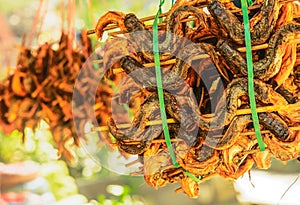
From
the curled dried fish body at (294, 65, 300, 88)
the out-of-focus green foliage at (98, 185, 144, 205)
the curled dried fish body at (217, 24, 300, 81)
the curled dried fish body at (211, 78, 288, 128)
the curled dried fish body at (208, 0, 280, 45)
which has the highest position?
the curled dried fish body at (208, 0, 280, 45)

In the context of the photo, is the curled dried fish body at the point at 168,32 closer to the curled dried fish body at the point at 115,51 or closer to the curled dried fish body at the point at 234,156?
the curled dried fish body at the point at 115,51

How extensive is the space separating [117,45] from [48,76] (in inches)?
26.4

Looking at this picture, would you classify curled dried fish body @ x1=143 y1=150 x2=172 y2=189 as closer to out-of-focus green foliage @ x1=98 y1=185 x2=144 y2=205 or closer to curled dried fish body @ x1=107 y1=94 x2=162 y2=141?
curled dried fish body @ x1=107 y1=94 x2=162 y2=141

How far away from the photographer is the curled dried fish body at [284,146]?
28.9 inches

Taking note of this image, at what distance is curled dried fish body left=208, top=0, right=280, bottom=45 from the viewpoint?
0.73 m

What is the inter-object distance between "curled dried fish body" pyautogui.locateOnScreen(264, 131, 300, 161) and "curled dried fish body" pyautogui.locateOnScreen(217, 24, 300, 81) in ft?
0.27

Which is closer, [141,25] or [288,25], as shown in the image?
[288,25]

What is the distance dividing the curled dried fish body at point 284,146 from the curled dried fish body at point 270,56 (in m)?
0.08

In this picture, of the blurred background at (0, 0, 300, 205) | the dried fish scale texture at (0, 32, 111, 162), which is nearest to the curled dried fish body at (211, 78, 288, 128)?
the dried fish scale texture at (0, 32, 111, 162)

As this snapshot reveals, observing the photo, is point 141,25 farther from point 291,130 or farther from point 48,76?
point 48,76

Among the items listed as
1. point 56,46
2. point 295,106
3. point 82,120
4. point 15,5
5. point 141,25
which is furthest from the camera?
point 15,5

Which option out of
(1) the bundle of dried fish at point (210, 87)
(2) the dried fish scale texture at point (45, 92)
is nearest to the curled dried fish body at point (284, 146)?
(1) the bundle of dried fish at point (210, 87)

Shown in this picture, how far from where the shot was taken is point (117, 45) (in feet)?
2.75

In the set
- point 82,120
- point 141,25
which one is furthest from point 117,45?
point 82,120
